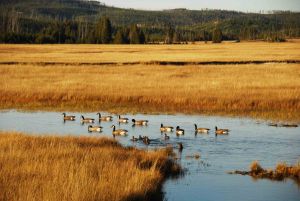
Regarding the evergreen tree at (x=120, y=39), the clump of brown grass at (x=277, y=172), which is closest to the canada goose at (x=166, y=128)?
the clump of brown grass at (x=277, y=172)

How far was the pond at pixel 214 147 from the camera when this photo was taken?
16094mm

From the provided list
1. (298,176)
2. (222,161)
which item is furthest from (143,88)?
(298,176)

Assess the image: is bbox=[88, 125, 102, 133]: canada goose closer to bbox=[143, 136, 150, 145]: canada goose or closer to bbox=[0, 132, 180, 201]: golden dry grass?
bbox=[143, 136, 150, 145]: canada goose

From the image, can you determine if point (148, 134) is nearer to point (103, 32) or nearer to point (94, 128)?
point (94, 128)

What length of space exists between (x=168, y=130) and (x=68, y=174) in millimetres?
11941

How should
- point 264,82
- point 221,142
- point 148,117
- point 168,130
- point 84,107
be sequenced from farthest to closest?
point 264,82
point 84,107
point 148,117
point 168,130
point 221,142

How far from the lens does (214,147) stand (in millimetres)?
23094

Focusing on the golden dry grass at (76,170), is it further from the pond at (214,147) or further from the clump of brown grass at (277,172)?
the clump of brown grass at (277,172)

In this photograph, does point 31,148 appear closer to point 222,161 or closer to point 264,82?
point 222,161

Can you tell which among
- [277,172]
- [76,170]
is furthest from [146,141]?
[76,170]

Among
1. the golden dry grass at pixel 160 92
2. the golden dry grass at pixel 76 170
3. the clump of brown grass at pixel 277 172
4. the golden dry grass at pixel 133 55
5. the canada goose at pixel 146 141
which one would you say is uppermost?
the golden dry grass at pixel 133 55

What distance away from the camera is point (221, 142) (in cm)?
2412

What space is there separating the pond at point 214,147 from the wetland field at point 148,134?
4 cm

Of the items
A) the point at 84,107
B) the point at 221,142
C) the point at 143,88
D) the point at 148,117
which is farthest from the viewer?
the point at 143,88
